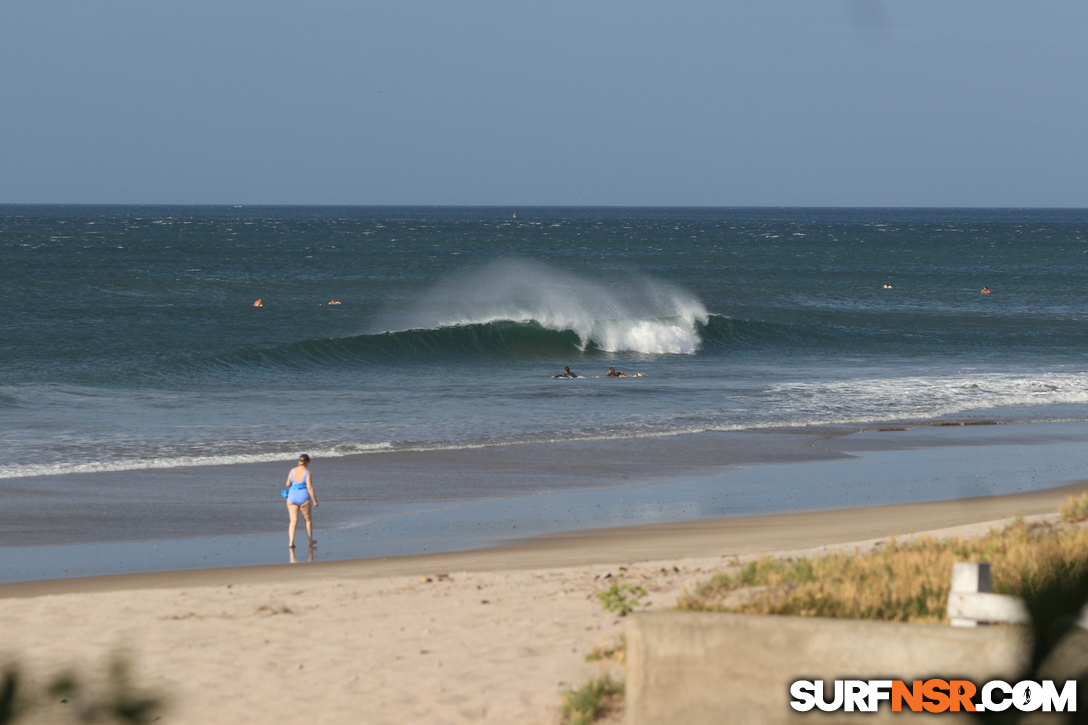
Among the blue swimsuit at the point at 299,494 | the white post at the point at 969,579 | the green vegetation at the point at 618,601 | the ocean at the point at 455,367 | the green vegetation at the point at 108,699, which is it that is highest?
the ocean at the point at 455,367

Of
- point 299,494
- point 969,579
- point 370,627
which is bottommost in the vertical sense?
point 370,627

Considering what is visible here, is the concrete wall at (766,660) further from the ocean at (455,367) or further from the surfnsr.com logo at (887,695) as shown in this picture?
the ocean at (455,367)

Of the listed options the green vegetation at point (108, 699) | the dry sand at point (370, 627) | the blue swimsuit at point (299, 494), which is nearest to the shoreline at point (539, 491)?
the blue swimsuit at point (299, 494)

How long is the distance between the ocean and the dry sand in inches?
119

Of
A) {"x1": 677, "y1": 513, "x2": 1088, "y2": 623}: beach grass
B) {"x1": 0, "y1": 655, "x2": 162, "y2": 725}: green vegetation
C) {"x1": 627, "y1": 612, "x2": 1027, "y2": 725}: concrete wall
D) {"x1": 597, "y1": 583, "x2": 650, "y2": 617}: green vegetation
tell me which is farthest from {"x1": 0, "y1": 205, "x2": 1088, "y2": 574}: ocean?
{"x1": 0, "y1": 655, "x2": 162, "y2": 725}: green vegetation

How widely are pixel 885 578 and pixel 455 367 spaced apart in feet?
90.9

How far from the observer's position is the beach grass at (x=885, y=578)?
6.21 meters

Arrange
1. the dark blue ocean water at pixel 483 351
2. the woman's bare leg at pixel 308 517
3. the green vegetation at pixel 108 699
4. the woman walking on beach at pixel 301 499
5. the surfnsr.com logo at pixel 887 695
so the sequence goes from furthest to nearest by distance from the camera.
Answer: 1. the dark blue ocean water at pixel 483 351
2. the woman walking on beach at pixel 301 499
3. the woman's bare leg at pixel 308 517
4. the surfnsr.com logo at pixel 887 695
5. the green vegetation at pixel 108 699

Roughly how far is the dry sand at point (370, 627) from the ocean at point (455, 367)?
302 cm

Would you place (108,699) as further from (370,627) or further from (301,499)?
(301,499)

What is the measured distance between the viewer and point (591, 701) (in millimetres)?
5969

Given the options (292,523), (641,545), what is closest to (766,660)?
(641,545)

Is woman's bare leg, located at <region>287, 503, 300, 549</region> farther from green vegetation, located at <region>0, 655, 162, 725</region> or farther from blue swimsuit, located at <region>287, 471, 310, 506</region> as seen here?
green vegetation, located at <region>0, 655, 162, 725</region>

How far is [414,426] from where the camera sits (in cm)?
2156
